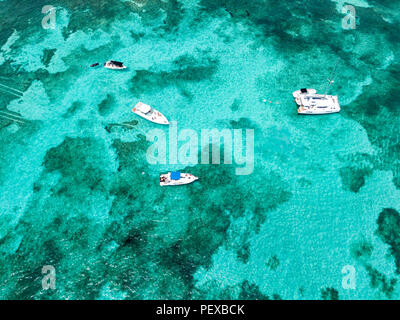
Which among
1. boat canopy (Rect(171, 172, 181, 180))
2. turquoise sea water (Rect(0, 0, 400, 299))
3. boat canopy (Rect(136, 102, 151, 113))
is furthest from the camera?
boat canopy (Rect(136, 102, 151, 113))

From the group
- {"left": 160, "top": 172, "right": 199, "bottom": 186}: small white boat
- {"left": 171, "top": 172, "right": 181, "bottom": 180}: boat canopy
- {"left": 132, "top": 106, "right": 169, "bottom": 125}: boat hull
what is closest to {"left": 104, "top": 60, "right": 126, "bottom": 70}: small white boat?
{"left": 132, "top": 106, "right": 169, "bottom": 125}: boat hull

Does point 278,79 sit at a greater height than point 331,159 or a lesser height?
greater

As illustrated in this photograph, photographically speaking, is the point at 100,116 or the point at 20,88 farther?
the point at 20,88

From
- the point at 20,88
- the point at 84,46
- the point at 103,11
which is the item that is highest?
the point at 103,11

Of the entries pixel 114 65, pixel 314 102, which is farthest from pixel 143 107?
pixel 314 102

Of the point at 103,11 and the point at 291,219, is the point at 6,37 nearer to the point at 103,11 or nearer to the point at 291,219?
the point at 103,11

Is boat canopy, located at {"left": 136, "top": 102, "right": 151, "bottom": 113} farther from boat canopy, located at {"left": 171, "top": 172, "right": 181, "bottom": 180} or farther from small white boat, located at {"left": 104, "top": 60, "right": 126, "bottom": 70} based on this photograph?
boat canopy, located at {"left": 171, "top": 172, "right": 181, "bottom": 180}

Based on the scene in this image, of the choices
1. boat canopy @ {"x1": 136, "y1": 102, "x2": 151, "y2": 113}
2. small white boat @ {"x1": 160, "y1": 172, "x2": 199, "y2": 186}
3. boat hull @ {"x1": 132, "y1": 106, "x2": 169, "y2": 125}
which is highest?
boat canopy @ {"x1": 136, "y1": 102, "x2": 151, "y2": 113}

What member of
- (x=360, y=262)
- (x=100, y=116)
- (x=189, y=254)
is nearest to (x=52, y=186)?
(x=100, y=116)

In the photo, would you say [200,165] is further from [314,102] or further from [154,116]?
[314,102]
